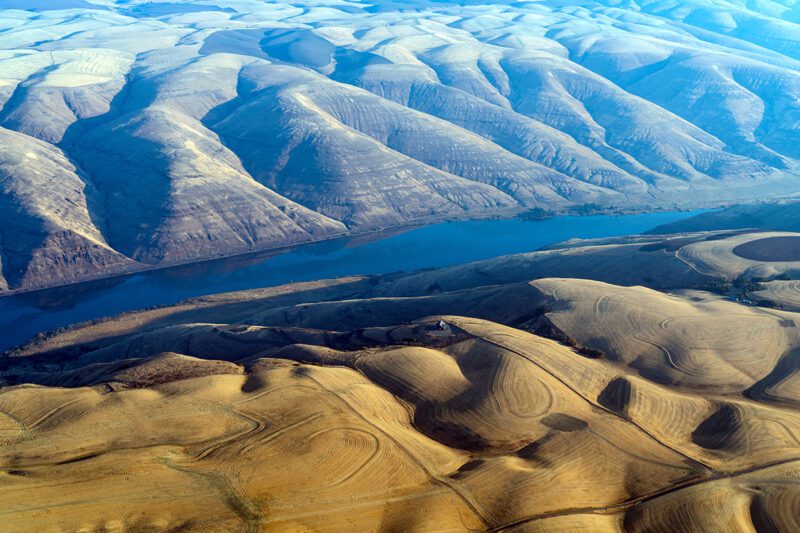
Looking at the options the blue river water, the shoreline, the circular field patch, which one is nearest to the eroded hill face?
the circular field patch

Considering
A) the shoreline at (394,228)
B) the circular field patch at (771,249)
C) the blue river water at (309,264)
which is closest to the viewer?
the circular field patch at (771,249)

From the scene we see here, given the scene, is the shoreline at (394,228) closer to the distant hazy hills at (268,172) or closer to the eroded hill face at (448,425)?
the distant hazy hills at (268,172)

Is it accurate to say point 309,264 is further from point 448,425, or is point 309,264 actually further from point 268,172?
point 448,425

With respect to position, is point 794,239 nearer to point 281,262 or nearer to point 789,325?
point 789,325

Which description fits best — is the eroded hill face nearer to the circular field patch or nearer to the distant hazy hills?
the circular field patch

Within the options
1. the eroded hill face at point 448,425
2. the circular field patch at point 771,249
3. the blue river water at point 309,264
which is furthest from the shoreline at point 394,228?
the circular field patch at point 771,249

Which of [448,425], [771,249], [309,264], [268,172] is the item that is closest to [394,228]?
[309,264]
